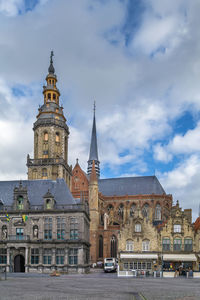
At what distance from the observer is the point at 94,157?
12212cm

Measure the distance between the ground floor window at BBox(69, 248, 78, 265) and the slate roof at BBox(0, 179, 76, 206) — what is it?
7.25 m

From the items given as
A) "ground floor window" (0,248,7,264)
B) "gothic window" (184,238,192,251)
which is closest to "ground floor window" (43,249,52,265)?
"ground floor window" (0,248,7,264)

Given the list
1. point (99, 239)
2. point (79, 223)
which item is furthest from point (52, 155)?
point (79, 223)

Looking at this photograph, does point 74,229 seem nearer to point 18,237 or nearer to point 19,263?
point 18,237

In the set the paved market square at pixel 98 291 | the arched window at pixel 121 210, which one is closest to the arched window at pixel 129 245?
the paved market square at pixel 98 291

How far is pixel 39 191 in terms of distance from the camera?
66188mm

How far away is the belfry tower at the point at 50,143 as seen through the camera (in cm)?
8261

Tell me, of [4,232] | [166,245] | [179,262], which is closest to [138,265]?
[166,245]

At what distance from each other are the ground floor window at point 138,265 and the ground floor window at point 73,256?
7.65m

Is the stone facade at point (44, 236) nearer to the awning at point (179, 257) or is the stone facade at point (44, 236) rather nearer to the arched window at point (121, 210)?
the awning at point (179, 257)

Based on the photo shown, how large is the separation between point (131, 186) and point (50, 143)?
96.3ft

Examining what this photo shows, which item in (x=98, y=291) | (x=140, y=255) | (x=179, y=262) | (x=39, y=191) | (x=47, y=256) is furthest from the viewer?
(x=39, y=191)

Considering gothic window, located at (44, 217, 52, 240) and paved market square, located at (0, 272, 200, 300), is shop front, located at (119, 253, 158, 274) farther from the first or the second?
paved market square, located at (0, 272, 200, 300)

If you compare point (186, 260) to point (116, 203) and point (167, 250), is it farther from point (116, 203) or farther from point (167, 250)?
point (116, 203)
